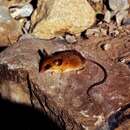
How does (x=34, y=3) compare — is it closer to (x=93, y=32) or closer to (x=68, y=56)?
(x=93, y=32)

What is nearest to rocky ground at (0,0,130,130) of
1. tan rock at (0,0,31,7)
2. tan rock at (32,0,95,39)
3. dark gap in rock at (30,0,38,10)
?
tan rock at (32,0,95,39)

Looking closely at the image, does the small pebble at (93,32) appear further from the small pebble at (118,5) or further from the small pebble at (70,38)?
the small pebble at (118,5)

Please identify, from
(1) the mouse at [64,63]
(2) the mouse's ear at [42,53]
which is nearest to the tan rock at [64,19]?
(2) the mouse's ear at [42,53]

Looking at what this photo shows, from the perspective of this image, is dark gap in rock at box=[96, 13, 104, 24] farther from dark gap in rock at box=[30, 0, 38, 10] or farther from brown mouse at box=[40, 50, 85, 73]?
brown mouse at box=[40, 50, 85, 73]

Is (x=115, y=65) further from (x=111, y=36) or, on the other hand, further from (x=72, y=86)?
(x=111, y=36)

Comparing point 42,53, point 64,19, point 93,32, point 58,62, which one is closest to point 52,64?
point 58,62

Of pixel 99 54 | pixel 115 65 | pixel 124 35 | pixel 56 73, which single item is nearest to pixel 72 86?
pixel 56 73
